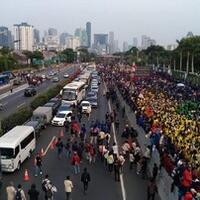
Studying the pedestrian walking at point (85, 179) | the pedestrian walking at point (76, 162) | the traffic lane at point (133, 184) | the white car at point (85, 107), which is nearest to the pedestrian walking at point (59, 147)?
the pedestrian walking at point (76, 162)

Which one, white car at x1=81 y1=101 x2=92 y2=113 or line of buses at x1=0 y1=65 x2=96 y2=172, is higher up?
line of buses at x1=0 y1=65 x2=96 y2=172

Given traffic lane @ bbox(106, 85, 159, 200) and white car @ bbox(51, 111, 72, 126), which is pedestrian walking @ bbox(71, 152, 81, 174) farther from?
white car @ bbox(51, 111, 72, 126)

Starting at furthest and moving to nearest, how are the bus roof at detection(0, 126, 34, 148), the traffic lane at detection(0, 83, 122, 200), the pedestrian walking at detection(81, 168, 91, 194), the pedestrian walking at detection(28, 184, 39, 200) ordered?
1. the bus roof at detection(0, 126, 34, 148)
2. the traffic lane at detection(0, 83, 122, 200)
3. the pedestrian walking at detection(81, 168, 91, 194)
4. the pedestrian walking at detection(28, 184, 39, 200)

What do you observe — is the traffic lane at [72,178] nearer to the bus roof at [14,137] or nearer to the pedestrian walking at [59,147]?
the pedestrian walking at [59,147]

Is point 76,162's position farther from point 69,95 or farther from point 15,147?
point 69,95

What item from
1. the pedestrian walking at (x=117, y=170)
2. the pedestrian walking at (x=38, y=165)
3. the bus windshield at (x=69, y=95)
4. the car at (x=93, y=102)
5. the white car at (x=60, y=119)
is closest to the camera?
the pedestrian walking at (x=117, y=170)

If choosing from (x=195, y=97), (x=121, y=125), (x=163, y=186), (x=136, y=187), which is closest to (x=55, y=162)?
(x=136, y=187)

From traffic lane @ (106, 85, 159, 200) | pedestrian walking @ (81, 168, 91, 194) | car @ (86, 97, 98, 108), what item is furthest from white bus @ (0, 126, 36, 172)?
car @ (86, 97, 98, 108)

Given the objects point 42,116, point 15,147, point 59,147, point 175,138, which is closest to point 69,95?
point 42,116
